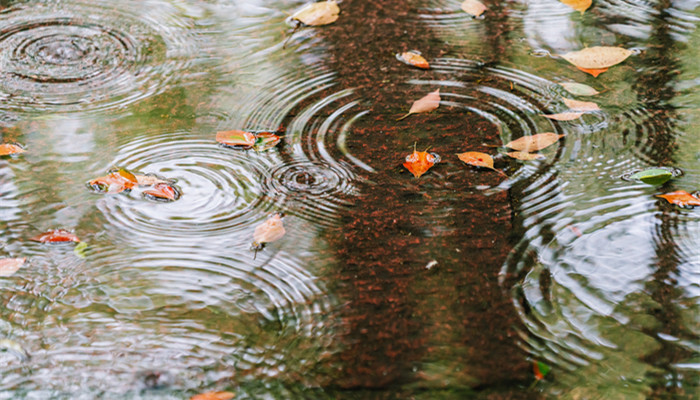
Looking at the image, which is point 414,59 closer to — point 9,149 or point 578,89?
point 578,89

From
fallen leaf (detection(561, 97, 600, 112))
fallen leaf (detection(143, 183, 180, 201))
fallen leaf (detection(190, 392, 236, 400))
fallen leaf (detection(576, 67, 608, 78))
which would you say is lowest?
fallen leaf (detection(190, 392, 236, 400))

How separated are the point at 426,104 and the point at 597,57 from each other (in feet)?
2.86

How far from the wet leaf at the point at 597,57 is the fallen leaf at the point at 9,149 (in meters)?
2.37

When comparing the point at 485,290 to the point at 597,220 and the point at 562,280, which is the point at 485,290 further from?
the point at 597,220

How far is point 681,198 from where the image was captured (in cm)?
202

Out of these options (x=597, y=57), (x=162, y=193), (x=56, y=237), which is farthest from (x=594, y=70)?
(x=56, y=237)

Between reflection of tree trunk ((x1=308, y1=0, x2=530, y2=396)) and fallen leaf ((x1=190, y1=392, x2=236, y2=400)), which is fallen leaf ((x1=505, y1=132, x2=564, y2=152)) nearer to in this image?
reflection of tree trunk ((x1=308, y1=0, x2=530, y2=396))

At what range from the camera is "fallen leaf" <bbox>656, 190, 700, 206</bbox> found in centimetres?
200

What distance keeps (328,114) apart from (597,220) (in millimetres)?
1120

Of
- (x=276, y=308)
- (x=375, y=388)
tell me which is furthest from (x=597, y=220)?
(x=276, y=308)

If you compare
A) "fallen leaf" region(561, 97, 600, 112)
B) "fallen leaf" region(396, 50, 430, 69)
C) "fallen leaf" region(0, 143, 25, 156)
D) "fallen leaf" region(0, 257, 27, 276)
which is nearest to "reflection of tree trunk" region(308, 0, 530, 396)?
"fallen leaf" region(396, 50, 430, 69)

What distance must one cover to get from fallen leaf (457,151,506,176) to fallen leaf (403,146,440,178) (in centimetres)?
10

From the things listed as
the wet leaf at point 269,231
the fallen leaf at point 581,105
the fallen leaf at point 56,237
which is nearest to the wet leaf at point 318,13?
the fallen leaf at point 581,105

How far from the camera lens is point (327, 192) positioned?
2.13m
